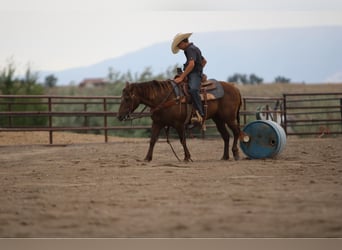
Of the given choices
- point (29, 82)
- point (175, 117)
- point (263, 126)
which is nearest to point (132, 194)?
point (175, 117)

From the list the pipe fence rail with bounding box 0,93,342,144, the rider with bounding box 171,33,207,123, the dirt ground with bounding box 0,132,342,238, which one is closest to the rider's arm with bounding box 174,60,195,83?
the rider with bounding box 171,33,207,123

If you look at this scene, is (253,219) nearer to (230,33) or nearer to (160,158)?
(230,33)

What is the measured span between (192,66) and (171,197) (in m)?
2.80

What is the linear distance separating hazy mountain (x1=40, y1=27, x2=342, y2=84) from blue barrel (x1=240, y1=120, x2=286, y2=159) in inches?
26.9

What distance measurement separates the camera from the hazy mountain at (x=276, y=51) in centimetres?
724

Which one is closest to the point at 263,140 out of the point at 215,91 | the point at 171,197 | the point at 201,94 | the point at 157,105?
the point at 215,91

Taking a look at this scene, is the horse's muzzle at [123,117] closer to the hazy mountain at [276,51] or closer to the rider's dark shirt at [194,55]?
the hazy mountain at [276,51]

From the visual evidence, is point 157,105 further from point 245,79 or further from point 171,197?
point 245,79

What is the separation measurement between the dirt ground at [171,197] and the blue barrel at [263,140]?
6.8 inches

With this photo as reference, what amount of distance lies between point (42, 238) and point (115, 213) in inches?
24.6

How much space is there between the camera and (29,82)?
48.1 ft

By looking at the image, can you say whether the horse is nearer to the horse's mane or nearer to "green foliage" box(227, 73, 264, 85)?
the horse's mane

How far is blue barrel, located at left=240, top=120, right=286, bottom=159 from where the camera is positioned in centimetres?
814

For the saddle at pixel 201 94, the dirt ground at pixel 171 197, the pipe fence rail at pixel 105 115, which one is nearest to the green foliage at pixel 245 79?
the pipe fence rail at pixel 105 115
